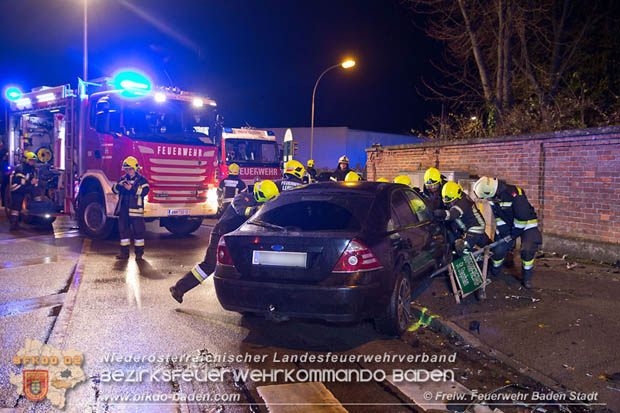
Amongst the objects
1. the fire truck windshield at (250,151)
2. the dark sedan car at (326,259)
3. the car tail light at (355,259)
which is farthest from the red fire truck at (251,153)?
the car tail light at (355,259)

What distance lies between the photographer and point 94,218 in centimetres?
1127

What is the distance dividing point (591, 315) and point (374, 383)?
3033 millimetres

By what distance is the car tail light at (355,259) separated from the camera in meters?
4.30

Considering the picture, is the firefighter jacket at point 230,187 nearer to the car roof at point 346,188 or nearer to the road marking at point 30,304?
the road marking at point 30,304

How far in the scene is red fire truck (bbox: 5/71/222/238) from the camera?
10.4 metres

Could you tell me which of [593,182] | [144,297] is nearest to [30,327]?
[144,297]

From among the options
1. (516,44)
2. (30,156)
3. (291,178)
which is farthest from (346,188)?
(516,44)

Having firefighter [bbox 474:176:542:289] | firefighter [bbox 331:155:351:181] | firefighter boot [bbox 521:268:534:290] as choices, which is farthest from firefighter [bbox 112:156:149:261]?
firefighter boot [bbox 521:268:534:290]

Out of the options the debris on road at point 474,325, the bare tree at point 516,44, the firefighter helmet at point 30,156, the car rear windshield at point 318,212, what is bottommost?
→ the debris on road at point 474,325

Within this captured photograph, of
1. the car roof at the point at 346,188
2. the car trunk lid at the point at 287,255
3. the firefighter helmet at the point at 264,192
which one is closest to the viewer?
the car trunk lid at the point at 287,255

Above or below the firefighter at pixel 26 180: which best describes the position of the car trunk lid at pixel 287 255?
below

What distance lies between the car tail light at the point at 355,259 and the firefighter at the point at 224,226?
152 centimetres

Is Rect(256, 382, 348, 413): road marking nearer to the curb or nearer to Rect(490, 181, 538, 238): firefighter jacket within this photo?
the curb

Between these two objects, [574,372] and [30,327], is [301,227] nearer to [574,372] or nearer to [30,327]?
[574,372]
